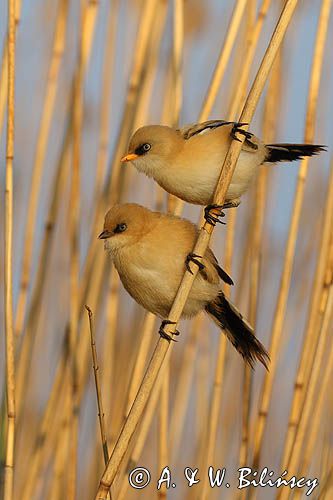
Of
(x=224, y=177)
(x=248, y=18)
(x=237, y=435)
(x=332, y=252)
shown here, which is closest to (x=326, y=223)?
(x=332, y=252)

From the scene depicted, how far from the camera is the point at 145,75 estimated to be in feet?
5.69

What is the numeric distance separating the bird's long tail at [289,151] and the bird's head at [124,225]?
0.26 m

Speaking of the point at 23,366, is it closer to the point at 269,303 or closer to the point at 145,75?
the point at 145,75

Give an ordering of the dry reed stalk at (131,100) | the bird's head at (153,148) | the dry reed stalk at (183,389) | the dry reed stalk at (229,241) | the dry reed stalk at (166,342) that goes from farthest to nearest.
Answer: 1. the dry reed stalk at (183,389)
2. the dry reed stalk at (131,100)
3. the dry reed stalk at (229,241)
4. the bird's head at (153,148)
5. the dry reed stalk at (166,342)

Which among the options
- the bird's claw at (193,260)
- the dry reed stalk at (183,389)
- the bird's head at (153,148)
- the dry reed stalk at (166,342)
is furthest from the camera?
the dry reed stalk at (183,389)

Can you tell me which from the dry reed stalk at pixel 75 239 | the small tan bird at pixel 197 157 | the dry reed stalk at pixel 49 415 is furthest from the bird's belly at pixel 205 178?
the dry reed stalk at pixel 49 415

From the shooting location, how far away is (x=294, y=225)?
1.49m

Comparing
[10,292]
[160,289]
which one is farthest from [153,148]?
[10,292]

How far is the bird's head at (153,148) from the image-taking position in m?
1.39

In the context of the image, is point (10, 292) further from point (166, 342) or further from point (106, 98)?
point (106, 98)

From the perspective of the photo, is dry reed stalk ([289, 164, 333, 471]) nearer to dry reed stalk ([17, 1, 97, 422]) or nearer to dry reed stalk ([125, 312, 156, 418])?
dry reed stalk ([125, 312, 156, 418])

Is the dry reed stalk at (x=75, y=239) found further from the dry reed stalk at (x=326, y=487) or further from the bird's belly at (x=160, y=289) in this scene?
the dry reed stalk at (x=326, y=487)

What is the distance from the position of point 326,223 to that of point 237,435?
95 cm

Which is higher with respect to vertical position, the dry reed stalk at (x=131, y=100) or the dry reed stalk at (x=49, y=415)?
the dry reed stalk at (x=131, y=100)
